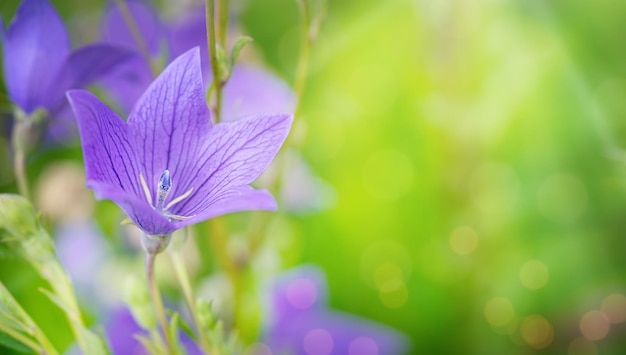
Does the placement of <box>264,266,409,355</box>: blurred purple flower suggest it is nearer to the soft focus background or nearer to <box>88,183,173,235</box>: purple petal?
the soft focus background

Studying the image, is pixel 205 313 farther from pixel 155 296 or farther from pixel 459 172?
pixel 459 172

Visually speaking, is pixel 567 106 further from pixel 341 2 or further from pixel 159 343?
pixel 159 343

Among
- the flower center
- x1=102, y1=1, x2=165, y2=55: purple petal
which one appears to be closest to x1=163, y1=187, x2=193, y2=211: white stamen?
the flower center

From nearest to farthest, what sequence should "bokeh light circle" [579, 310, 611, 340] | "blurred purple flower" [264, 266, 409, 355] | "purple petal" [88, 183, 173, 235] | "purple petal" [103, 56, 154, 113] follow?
"purple petal" [88, 183, 173, 235] → "purple petal" [103, 56, 154, 113] → "blurred purple flower" [264, 266, 409, 355] → "bokeh light circle" [579, 310, 611, 340]

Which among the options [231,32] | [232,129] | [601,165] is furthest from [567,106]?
[232,129]

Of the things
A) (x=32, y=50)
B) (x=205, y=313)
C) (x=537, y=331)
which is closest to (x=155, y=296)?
(x=205, y=313)

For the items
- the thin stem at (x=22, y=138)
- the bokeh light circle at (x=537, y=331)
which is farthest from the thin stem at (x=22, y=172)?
the bokeh light circle at (x=537, y=331)
